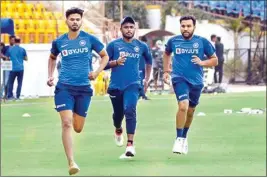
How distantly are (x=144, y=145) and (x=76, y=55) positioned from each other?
414cm

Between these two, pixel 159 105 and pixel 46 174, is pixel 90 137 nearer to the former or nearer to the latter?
pixel 46 174

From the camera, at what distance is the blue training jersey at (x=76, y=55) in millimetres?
11828

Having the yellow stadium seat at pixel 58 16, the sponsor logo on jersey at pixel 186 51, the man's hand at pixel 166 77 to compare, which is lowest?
the man's hand at pixel 166 77

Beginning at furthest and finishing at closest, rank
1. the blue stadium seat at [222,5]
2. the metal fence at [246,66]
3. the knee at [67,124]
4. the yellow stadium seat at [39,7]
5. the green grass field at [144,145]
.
Result: the blue stadium seat at [222,5]
the metal fence at [246,66]
the yellow stadium seat at [39,7]
the green grass field at [144,145]
the knee at [67,124]

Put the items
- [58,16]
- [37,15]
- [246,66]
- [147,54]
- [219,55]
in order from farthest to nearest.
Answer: [246,66]
[58,16]
[37,15]
[219,55]
[147,54]

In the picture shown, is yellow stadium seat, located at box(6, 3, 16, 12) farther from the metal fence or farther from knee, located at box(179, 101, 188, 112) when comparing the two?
knee, located at box(179, 101, 188, 112)

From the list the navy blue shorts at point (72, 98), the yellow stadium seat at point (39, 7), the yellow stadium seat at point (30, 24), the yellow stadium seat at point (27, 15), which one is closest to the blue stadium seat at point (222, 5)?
the yellow stadium seat at point (39, 7)

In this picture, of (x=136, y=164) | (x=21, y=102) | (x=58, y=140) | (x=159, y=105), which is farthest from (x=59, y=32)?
(x=136, y=164)

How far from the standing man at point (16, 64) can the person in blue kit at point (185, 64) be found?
1524 centimetres

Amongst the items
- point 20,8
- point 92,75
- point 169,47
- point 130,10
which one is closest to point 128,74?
point 169,47

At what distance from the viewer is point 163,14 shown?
5066 centimetres

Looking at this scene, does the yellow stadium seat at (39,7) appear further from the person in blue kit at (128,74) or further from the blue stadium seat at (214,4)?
the person in blue kit at (128,74)

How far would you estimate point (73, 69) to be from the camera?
11938mm

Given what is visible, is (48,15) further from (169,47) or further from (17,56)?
(169,47)
